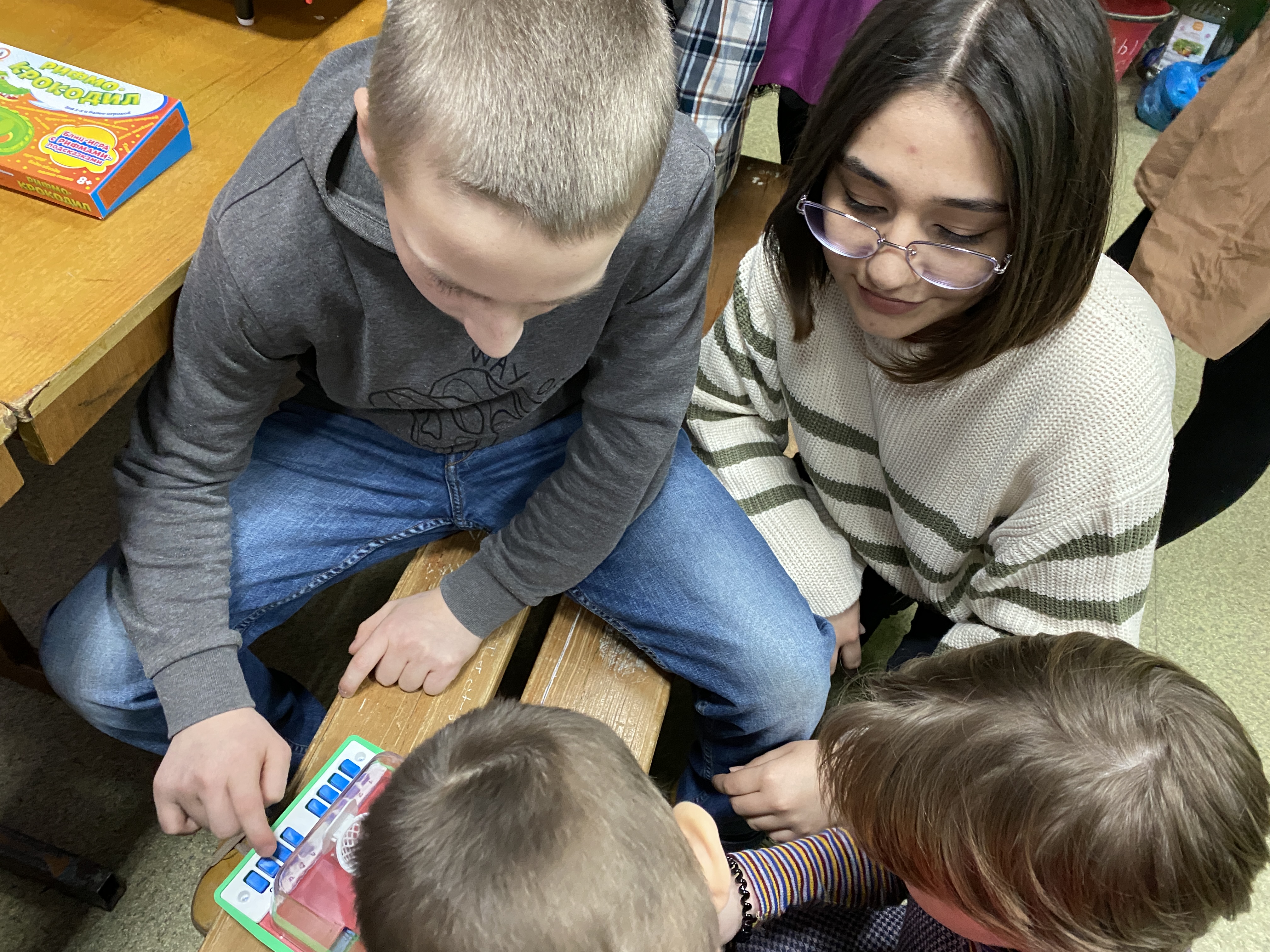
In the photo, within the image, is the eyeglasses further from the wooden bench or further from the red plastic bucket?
the red plastic bucket

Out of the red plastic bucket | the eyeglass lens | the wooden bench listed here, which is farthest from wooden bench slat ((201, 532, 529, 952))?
the red plastic bucket

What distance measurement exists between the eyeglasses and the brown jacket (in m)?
0.49

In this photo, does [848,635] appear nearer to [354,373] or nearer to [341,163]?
[354,373]

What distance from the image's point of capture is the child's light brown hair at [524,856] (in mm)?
435

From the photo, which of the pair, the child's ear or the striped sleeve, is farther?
the striped sleeve

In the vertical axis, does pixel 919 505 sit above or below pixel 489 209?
below

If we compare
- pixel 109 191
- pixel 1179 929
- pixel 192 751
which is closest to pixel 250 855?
pixel 192 751

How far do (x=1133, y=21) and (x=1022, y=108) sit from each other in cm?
203

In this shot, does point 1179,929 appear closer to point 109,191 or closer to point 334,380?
point 334,380

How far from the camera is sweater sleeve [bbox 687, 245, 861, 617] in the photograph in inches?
38.1

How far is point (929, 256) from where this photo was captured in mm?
710

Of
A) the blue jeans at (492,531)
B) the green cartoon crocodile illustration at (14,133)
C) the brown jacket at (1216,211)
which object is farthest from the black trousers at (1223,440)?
the green cartoon crocodile illustration at (14,133)

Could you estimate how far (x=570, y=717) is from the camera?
0.52 metres

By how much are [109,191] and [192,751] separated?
437mm
